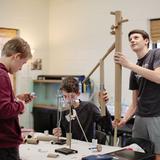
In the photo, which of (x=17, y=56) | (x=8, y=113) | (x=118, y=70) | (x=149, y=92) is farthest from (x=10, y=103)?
(x=149, y=92)

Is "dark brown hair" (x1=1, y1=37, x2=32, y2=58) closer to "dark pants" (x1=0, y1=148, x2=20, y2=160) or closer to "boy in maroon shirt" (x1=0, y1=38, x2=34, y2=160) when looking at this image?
"boy in maroon shirt" (x1=0, y1=38, x2=34, y2=160)

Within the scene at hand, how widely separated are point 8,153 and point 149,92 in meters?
1.38

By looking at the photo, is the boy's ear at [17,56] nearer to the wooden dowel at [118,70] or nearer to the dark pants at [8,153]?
the dark pants at [8,153]

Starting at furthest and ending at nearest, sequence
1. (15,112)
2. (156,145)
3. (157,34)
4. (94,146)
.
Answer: (157,34) → (156,145) → (94,146) → (15,112)

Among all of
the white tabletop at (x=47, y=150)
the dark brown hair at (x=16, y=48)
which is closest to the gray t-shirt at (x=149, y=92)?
the white tabletop at (x=47, y=150)

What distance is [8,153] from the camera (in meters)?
1.87

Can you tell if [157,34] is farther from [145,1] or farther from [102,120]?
[102,120]

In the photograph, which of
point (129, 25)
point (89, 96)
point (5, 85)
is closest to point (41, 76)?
point (89, 96)

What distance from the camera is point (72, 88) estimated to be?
117 inches

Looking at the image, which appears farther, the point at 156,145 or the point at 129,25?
the point at 129,25

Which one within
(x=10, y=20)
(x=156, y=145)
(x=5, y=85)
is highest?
(x=10, y=20)

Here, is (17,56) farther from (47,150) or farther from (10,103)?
(47,150)

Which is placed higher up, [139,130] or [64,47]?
[64,47]

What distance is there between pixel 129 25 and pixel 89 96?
4.24ft
